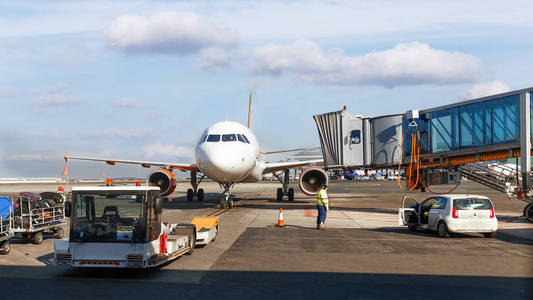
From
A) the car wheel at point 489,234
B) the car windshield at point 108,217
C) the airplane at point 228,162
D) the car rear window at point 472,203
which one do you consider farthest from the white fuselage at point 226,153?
the car windshield at point 108,217

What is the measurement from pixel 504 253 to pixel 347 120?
44.0 feet

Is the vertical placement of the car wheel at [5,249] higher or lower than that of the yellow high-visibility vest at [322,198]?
lower

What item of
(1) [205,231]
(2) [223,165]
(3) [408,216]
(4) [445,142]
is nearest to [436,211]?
(3) [408,216]

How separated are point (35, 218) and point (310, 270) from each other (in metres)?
8.72

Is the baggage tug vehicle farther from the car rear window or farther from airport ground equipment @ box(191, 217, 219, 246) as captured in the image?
the car rear window

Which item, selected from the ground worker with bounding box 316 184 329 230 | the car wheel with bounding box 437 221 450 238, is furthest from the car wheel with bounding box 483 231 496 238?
the ground worker with bounding box 316 184 329 230

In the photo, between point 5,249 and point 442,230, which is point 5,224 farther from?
point 442,230

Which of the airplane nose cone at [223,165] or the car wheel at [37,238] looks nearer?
the car wheel at [37,238]

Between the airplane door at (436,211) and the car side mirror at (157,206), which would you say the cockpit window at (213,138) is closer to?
the airplane door at (436,211)

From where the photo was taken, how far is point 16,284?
30.7 feet

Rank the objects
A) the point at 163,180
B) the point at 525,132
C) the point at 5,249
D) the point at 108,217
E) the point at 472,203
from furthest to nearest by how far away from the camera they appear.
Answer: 1. the point at 163,180
2. the point at 525,132
3. the point at 472,203
4. the point at 5,249
5. the point at 108,217

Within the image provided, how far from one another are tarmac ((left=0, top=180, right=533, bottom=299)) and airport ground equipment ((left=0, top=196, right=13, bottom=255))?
29 cm

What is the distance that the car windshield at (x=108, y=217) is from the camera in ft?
32.9

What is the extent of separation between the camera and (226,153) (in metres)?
24.8
